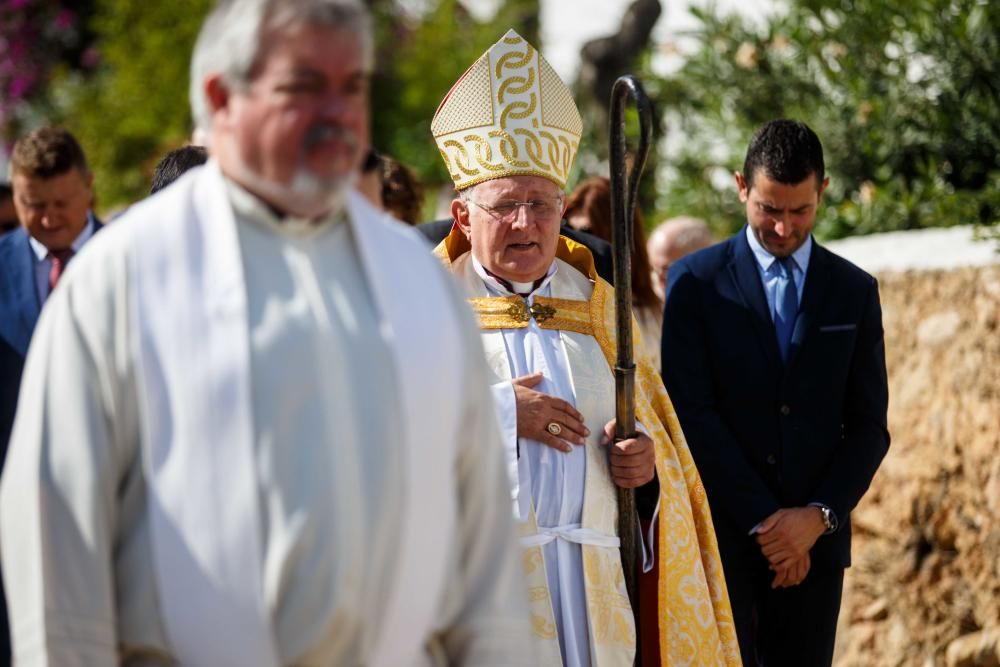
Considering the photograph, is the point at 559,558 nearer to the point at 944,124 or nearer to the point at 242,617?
the point at 242,617

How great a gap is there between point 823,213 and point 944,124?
2.60 ft

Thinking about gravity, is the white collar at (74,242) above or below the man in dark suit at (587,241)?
above

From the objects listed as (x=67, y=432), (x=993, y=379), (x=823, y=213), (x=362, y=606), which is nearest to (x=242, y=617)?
(x=362, y=606)

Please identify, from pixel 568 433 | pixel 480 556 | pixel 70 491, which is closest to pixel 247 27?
pixel 70 491

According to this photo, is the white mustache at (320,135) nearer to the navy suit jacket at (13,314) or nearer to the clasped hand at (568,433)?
the clasped hand at (568,433)

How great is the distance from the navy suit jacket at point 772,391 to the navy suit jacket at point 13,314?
2267 mm

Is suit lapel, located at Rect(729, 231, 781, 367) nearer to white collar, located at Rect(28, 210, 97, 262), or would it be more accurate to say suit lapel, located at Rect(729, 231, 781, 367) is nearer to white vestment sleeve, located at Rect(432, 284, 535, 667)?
white vestment sleeve, located at Rect(432, 284, 535, 667)

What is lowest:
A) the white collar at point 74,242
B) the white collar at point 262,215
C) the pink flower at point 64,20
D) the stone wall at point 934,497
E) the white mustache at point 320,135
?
the stone wall at point 934,497

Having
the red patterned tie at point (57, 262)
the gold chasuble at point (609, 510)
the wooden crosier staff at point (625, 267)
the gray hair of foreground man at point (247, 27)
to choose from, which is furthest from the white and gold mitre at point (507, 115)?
the gray hair of foreground man at point (247, 27)

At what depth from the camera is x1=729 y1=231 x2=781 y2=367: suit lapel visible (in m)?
5.08

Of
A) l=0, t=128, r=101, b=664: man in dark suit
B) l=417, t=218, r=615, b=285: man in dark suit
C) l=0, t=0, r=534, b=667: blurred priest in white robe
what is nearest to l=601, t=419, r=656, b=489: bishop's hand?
l=417, t=218, r=615, b=285: man in dark suit

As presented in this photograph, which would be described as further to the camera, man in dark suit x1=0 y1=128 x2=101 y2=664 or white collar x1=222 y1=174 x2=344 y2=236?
man in dark suit x1=0 y1=128 x2=101 y2=664

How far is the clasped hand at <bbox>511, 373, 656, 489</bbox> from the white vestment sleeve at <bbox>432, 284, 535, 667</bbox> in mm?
1390

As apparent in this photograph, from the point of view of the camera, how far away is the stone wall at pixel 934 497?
6242mm
